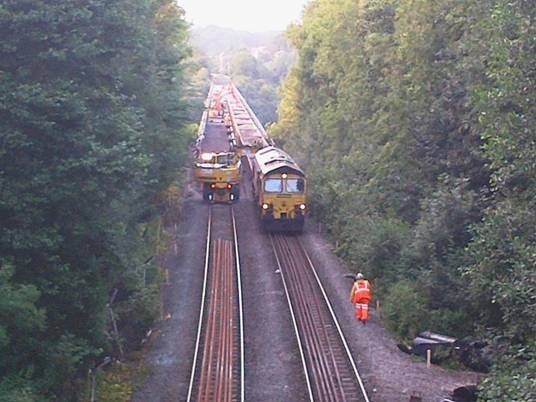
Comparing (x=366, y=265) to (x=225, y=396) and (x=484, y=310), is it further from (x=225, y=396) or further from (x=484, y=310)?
(x=225, y=396)

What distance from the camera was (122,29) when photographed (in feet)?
56.5

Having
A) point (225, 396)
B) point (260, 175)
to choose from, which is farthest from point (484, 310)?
point (260, 175)

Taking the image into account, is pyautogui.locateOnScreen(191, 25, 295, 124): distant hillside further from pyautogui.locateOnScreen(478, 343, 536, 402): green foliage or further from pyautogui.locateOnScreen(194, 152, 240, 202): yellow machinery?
pyautogui.locateOnScreen(478, 343, 536, 402): green foliage

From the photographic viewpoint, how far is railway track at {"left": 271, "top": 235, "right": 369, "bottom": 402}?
52.3 feet

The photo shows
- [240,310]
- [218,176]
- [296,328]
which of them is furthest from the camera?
[218,176]

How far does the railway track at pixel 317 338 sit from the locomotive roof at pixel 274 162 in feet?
12.3

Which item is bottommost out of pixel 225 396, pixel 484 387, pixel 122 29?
pixel 225 396

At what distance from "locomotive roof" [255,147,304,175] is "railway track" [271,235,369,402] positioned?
3751mm

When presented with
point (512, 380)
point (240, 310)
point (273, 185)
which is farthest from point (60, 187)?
point (273, 185)

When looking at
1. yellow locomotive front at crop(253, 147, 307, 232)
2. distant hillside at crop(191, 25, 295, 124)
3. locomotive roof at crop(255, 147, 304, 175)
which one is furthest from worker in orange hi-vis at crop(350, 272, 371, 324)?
distant hillside at crop(191, 25, 295, 124)

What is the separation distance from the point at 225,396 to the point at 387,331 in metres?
5.72

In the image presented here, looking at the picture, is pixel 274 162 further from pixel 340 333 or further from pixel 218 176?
pixel 340 333

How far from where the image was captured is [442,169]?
76.4ft

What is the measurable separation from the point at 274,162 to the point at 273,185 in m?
1.33
